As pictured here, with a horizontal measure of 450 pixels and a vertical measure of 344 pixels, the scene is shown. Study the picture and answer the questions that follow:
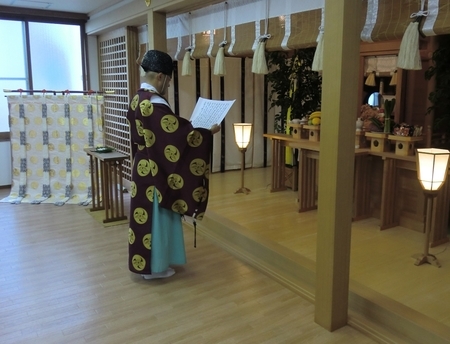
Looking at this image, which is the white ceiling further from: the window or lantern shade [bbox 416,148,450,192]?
lantern shade [bbox 416,148,450,192]

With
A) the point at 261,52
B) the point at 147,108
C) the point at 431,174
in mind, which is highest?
the point at 261,52

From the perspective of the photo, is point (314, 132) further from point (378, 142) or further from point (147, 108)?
A: point (147, 108)

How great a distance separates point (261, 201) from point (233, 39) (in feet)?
5.96

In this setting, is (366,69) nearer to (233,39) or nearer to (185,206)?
(233,39)

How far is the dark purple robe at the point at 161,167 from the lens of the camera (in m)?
2.87

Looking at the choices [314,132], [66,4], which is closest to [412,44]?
[314,132]

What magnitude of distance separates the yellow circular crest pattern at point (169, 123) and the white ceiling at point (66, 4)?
2626mm

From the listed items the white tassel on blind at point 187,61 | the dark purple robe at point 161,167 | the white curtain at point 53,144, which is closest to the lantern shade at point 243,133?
the white tassel on blind at point 187,61

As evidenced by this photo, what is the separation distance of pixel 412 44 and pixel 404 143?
1301mm

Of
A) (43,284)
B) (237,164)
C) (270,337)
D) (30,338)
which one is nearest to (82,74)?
(237,164)

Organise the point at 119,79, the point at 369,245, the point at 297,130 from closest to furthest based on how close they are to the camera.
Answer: the point at 369,245 < the point at 297,130 < the point at 119,79

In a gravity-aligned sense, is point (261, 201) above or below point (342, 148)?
below

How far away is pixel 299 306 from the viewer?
2750 mm

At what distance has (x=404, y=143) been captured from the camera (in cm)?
375
